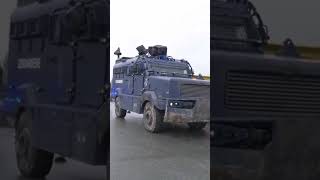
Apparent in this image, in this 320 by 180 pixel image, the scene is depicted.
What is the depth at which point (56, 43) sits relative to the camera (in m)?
2.71

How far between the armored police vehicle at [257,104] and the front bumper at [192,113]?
0.05m

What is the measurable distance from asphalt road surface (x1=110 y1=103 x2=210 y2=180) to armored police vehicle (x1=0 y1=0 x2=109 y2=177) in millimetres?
83

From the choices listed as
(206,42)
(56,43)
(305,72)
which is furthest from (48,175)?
(305,72)

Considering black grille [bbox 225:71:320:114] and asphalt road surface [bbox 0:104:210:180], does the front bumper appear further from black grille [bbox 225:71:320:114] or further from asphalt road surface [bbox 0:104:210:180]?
black grille [bbox 225:71:320:114]

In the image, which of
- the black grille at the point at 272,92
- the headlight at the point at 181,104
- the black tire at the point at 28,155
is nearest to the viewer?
the headlight at the point at 181,104

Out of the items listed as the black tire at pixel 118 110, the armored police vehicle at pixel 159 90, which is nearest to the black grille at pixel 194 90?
the armored police vehicle at pixel 159 90

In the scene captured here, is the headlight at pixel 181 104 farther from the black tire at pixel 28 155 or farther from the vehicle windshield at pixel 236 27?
the black tire at pixel 28 155

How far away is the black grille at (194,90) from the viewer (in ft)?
8.11

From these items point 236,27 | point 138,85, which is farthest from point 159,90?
point 236,27

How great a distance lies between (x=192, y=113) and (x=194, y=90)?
0.41 ft

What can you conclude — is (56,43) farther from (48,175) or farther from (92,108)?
(48,175)

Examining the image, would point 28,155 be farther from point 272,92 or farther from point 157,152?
point 272,92

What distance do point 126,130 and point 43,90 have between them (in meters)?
0.62

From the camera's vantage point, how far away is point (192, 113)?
2.48 meters
